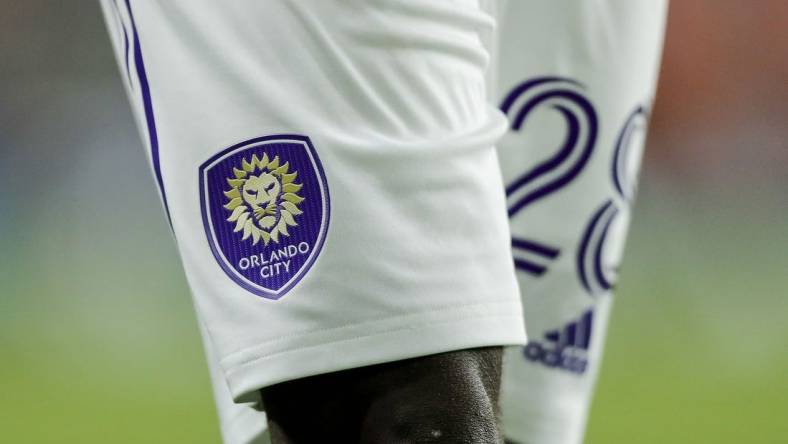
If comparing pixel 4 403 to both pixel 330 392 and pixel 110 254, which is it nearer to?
pixel 110 254

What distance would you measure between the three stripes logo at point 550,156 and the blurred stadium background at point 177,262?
50cm

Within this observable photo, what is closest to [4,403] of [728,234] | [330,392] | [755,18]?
[330,392]

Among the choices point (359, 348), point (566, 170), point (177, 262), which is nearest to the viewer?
point (359, 348)

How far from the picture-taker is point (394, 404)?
563mm

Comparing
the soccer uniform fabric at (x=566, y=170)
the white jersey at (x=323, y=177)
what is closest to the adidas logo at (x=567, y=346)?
the soccer uniform fabric at (x=566, y=170)

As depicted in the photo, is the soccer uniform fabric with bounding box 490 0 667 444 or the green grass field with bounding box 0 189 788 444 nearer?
the soccer uniform fabric with bounding box 490 0 667 444

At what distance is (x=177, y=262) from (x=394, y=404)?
112 cm

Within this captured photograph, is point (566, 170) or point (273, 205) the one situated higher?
point (273, 205)

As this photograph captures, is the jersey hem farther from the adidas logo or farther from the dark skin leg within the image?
the adidas logo

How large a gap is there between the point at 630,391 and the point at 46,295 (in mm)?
834

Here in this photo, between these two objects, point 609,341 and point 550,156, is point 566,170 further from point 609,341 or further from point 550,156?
point 609,341

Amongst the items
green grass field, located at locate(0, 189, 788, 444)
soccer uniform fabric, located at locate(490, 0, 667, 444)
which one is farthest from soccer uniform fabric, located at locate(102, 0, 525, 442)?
green grass field, located at locate(0, 189, 788, 444)

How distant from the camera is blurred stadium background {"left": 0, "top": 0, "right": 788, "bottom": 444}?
148 centimetres

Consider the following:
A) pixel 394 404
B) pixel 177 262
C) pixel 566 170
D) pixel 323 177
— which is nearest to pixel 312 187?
pixel 323 177
